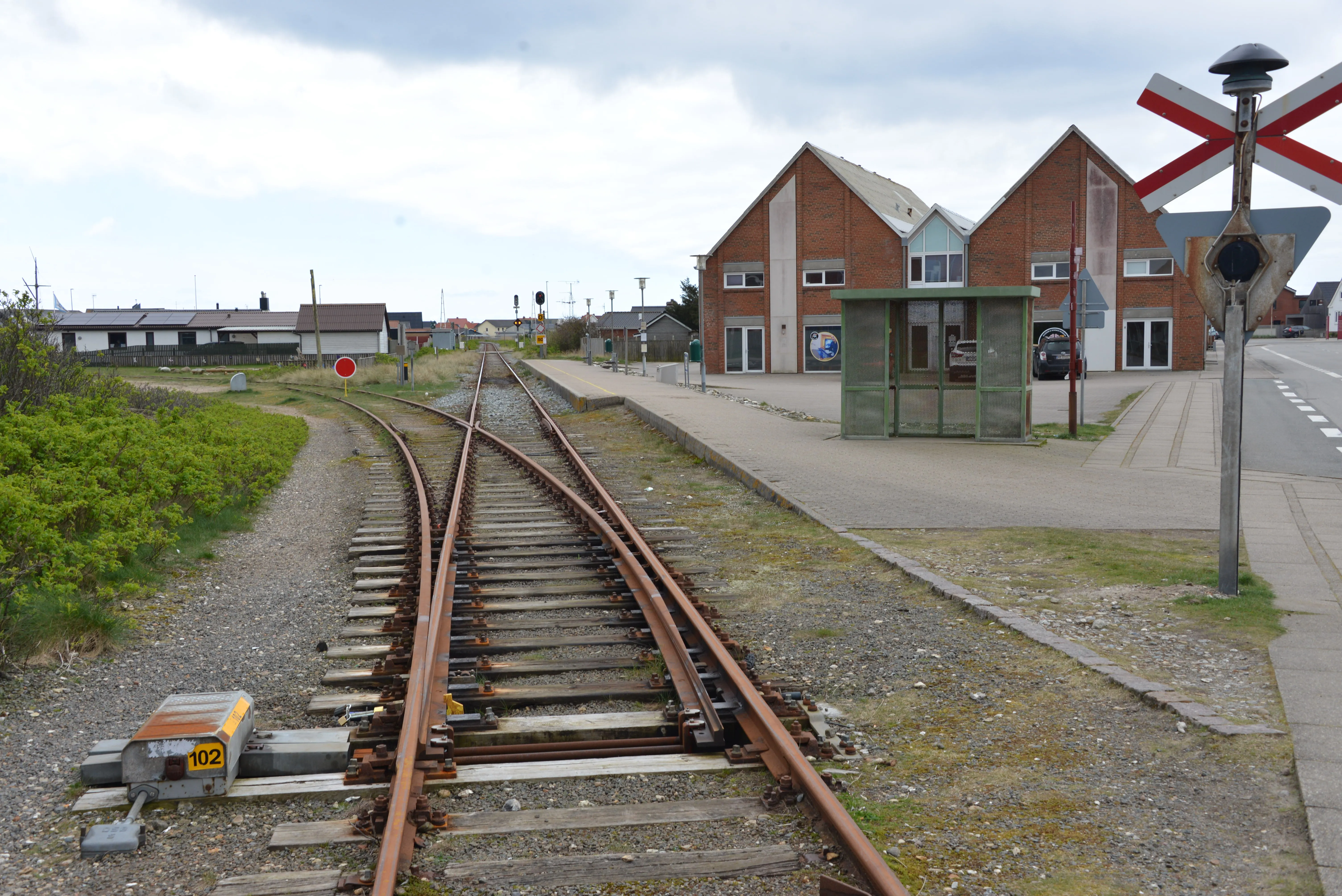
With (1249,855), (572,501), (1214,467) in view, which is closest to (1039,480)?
(1214,467)

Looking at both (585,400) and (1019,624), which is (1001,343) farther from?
(585,400)

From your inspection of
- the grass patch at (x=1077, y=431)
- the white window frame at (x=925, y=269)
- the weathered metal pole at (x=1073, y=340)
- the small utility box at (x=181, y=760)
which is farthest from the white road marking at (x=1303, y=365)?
the small utility box at (x=181, y=760)

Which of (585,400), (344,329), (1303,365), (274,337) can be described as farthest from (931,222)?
(274,337)

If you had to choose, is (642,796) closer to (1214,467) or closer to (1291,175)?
(1291,175)

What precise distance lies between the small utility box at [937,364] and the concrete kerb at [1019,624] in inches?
158

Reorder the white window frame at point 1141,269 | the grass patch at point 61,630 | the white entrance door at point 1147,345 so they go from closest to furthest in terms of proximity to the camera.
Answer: the grass patch at point 61,630, the white window frame at point 1141,269, the white entrance door at point 1147,345

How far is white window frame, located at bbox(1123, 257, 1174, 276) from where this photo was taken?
44.5 m

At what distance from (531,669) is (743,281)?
4382 cm

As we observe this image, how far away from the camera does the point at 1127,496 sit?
40.1 feet

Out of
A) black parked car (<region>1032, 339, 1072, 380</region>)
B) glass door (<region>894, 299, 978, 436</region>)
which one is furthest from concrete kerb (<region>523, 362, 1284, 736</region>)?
black parked car (<region>1032, 339, 1072, 380</region>)

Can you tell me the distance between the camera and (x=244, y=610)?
26.0 feet

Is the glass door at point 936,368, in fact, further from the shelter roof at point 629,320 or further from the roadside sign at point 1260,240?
the shelter roof at point 629,320

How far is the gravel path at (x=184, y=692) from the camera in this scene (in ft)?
12.9

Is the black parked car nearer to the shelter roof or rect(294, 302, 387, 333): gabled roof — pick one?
the shelter roof
